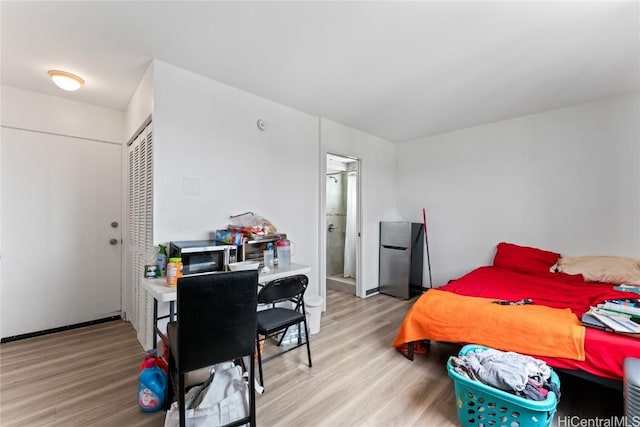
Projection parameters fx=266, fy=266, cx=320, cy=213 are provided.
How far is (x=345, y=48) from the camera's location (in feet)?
6.75

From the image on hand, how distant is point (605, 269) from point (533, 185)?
46.4 inches

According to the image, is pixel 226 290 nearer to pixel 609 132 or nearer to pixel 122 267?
pixel 122 267

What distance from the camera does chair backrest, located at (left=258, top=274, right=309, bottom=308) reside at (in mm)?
1980

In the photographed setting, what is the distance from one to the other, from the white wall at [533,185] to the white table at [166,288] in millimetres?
2746

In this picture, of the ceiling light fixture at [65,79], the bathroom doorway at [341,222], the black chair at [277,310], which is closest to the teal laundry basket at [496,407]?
the black chair at [277,310]

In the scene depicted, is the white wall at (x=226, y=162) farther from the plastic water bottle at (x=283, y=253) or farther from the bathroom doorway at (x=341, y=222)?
the bathroom doorway at (x=341, y=222)

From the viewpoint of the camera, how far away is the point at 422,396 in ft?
6.10

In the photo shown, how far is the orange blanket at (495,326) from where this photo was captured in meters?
1.68

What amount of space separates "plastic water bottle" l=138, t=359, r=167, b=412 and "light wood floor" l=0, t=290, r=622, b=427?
0.05 meters

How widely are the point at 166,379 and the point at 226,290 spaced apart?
0.94 metres

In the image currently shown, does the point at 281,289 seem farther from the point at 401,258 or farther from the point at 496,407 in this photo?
the point at 401,258

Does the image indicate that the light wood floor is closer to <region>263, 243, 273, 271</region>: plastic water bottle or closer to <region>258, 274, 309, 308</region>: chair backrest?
<region>258, 274, 309, 308</region>: chair backrest

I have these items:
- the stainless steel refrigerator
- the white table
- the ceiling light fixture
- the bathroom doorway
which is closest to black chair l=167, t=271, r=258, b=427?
the white table

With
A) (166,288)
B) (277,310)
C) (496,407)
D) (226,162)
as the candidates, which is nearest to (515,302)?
(496,407)
